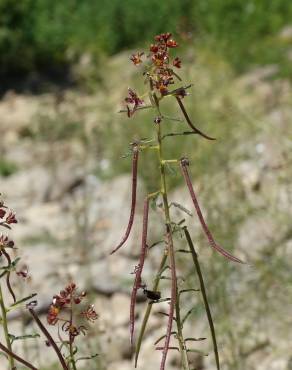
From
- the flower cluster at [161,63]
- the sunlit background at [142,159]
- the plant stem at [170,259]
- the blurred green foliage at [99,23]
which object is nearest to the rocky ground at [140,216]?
the sunlit background at [142,159]

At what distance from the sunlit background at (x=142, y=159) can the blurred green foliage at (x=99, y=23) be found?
21 mm

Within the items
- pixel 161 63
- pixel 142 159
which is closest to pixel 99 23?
pixel 142 159

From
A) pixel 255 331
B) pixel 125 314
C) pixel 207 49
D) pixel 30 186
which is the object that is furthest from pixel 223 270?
pixel 207 49

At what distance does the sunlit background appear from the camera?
168 inches

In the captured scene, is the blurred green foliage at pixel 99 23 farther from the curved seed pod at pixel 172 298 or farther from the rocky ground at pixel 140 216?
the curved seed pod at pixel 172 298

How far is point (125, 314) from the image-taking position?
5324 millimetres

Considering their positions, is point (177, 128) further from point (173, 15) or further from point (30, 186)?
point (173, 15)

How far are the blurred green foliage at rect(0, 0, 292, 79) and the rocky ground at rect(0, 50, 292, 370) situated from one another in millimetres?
1630

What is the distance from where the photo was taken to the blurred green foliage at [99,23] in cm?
1196

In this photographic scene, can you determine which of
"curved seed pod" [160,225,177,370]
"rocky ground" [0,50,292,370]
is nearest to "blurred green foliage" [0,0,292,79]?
"rocky ground" [0,50,292,370]

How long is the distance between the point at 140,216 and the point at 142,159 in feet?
1.44

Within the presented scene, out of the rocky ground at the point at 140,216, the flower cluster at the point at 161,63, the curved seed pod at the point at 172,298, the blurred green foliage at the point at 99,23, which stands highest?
the blurred green foliage at the point at 99,23

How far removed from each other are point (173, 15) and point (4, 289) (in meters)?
7.94

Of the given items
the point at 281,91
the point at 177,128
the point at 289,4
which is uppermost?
the point at 289,4
